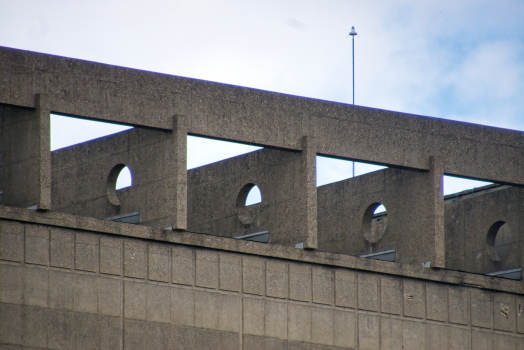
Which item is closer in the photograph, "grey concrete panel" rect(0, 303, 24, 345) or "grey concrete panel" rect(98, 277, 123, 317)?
"grey concrete panel" rect(0, 303, 24, 345)

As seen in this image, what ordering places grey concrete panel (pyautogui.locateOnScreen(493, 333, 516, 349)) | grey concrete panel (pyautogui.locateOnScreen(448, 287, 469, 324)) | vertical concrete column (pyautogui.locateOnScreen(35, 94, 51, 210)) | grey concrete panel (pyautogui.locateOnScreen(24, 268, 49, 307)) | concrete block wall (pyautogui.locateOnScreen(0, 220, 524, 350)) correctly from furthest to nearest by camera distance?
grey concrete panel (pyautogui.locateOnScreen(493, 333, 516, 349))
grey concrete panel (pyautogui.locateOnScreen(448, 287, 469, 324))
vertical concrete column (pyautogui.locateOnScreen(35, 94, 51, 210))
concrete block wall (pyautogui.locateOnScreen(0, 220, 524, 350))
grey concrete panel (pyautogui.locateOnScreen(24, 268, 49, 307))

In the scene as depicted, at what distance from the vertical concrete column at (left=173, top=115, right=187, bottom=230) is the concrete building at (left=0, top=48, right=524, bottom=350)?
45mm

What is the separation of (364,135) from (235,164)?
353 cm

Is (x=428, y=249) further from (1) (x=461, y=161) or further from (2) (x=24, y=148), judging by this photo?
(2) (x=24, y=148)

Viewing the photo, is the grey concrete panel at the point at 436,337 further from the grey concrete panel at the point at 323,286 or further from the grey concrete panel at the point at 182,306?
the grey concrete panel at the point at 182,306

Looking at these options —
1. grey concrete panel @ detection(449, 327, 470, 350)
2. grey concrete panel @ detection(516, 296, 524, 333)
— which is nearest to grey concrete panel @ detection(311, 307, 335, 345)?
grey concrete panel @ detection(449, 327, 470, 350)

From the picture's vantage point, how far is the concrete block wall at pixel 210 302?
2048 cm

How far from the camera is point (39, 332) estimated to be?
2031 cm

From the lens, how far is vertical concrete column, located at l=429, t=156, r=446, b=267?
2538cm

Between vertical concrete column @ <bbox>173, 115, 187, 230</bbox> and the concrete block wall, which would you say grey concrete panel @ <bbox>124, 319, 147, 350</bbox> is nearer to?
the concrete block wall

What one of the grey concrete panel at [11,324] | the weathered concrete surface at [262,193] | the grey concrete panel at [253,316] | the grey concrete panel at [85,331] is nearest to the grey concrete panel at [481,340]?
the weathered concrete surface at [262,193]

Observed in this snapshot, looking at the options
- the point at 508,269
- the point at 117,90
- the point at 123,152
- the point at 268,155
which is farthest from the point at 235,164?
the point at 508,269

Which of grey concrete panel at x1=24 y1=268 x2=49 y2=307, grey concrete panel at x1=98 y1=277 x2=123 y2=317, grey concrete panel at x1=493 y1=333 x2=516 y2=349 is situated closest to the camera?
grey concrete panel at x1=24 y1=268 x2=49 y2=307

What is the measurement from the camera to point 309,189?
24.1m
